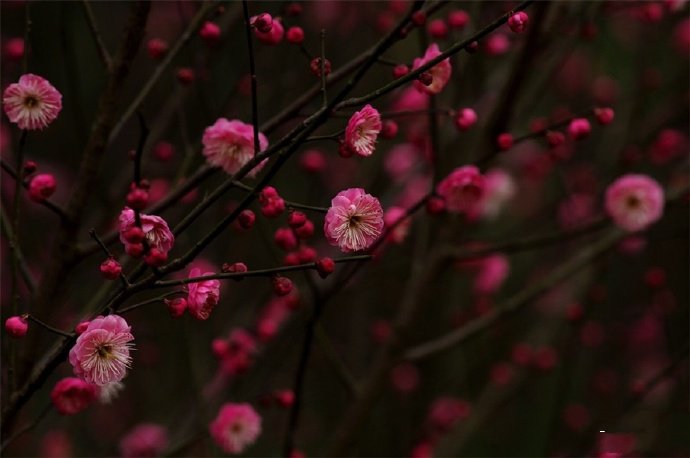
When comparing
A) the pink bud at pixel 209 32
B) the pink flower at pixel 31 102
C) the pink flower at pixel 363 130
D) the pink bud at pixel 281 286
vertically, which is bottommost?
the pink bud at pixel 281 286

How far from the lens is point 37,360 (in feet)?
6.42

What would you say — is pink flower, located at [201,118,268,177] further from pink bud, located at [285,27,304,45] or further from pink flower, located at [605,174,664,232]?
pink flower, located at [605,174,664,232]

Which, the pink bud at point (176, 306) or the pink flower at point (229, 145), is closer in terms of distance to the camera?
the pink bud at point (176, 306)

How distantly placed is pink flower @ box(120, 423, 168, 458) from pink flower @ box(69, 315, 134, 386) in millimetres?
1402

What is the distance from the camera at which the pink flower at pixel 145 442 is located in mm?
2846

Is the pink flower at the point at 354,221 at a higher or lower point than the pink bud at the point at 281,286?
higher

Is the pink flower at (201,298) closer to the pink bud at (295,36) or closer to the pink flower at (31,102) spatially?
the pink flower at (31,102)

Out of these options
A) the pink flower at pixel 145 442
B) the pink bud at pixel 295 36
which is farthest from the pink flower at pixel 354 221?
the pink flower at pixel 145 442

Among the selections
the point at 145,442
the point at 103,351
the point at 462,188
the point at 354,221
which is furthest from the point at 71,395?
the point at 145,442

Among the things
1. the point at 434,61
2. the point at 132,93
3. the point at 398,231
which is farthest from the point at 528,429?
the point at 434,61

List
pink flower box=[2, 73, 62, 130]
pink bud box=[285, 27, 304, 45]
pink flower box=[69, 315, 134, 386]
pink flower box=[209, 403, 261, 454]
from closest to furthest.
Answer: pink flower box=[69, 315, 134, 386] → pink flower box=[2, 73, 62, 130] → pink bud box=[285, 27, 304, 45] → pink flower box=[209, 403, 261, 454]

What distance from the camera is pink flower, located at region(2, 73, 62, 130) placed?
171 cm

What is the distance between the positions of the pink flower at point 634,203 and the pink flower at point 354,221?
1.38 m

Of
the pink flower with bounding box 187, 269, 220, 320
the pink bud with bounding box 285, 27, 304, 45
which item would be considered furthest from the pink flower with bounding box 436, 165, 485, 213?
the pink flower with bounding box 187, 269, 220, 320
